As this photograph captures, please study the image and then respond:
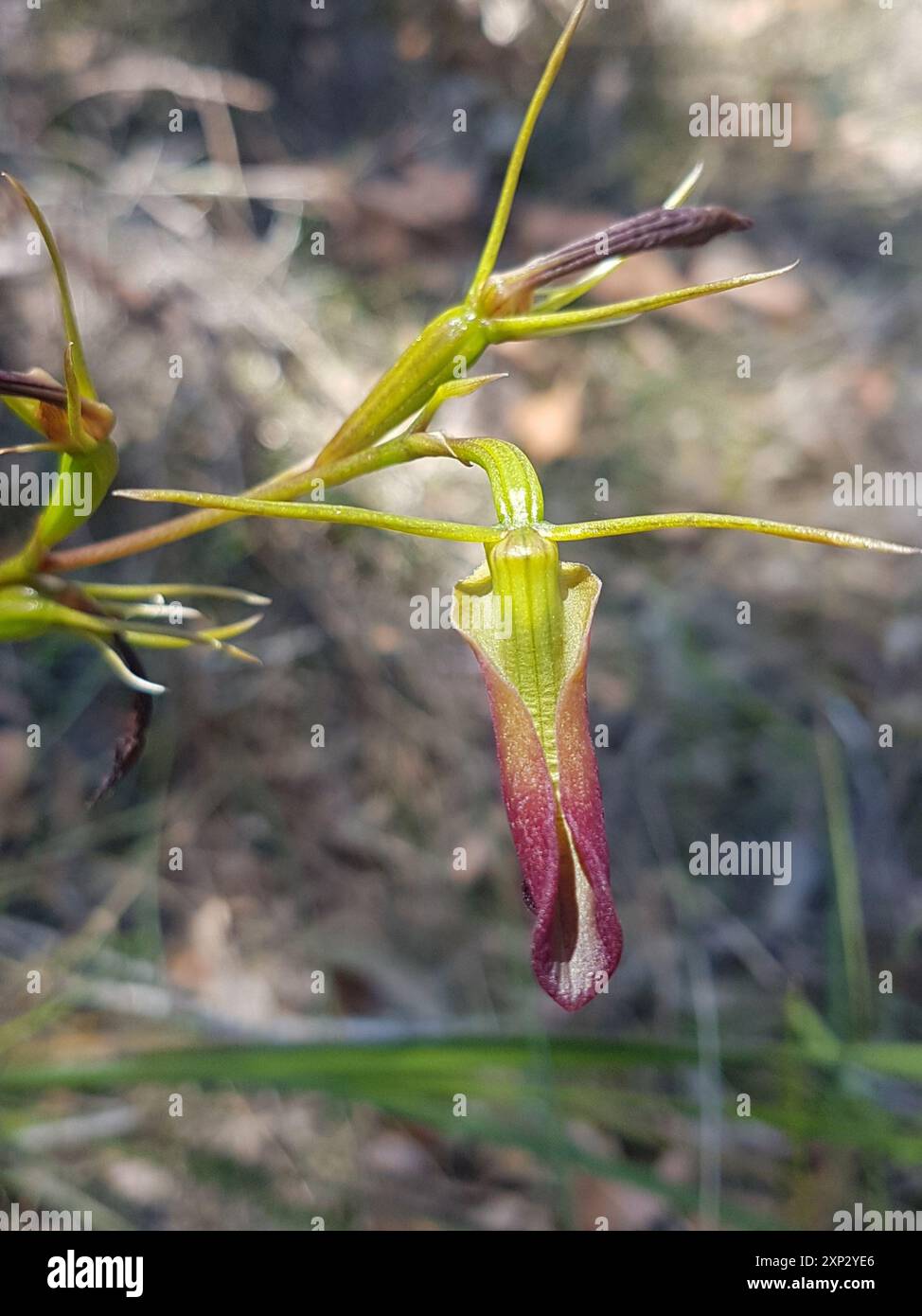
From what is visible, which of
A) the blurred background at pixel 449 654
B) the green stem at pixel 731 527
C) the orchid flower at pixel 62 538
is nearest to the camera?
the green stem at pixel 731 527

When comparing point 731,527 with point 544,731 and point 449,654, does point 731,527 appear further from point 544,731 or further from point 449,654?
point 449,654

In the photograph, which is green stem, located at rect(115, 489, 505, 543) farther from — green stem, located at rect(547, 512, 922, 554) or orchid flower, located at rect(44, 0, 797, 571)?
orchid flower, located at rect(44, 0, 797, 571)

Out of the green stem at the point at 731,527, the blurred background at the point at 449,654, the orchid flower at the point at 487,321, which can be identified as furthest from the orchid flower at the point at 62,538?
the blurred background at the point at 449,654

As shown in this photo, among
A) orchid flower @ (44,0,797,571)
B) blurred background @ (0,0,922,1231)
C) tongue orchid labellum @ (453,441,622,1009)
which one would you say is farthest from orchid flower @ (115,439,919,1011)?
blurred background @ (0,0,922,1231)

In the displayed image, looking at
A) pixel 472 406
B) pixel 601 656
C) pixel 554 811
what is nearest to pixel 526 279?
pixel 554 811

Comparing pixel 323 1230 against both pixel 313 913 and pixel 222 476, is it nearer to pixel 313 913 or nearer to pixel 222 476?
pixel 313 913

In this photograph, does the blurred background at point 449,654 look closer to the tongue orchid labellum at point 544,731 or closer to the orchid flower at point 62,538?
the orchid flower at point 62,538

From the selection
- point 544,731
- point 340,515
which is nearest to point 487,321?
point 340,515
